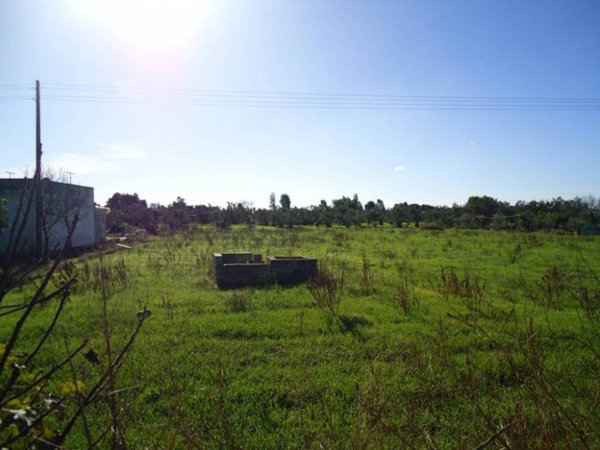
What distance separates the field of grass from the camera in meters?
2.24

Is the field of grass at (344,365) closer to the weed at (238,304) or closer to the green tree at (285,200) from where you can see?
the weed at (238,304)

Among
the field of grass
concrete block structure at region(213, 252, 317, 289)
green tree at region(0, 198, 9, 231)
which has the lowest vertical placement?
the field of grass

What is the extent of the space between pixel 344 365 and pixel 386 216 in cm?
4818

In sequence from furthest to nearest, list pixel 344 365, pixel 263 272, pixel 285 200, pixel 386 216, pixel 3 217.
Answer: pixel 285 200 < pixel 386 216 < pixel 3 217 < pixel 263 272 < pixel 344 365

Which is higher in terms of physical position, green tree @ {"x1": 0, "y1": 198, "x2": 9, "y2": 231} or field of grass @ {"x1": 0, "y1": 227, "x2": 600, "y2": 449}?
green tree @ {"x1": 0, "y1": 198, "x2": 9, "y2": 231}

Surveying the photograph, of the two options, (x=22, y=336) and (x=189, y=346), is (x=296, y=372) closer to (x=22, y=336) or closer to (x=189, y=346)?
(x=189, y=346)

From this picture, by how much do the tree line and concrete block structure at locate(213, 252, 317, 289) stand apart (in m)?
28.6

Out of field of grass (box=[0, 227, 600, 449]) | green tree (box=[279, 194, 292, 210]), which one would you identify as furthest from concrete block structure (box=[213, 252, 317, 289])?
green tree (box=[279, 194, 292, 210])

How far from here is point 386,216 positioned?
51.7 metres

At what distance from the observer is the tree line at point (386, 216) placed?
39438 mm

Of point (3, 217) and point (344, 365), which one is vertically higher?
point (3, 217)

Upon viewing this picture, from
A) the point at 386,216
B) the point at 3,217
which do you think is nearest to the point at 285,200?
the point at 386,216

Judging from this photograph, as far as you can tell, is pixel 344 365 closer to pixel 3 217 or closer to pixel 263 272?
pixel 263 272

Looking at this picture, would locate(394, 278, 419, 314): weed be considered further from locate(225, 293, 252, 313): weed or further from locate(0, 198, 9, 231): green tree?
locate(0, 198, 9, 231): green tree
